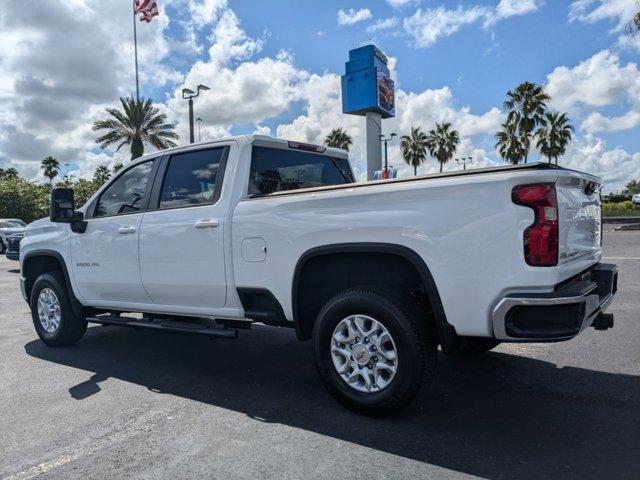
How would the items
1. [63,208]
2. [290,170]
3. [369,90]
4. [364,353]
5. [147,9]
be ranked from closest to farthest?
[364,353] < [290,170] < [63,208] < [369,90] < [147,9]

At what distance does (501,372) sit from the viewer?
4457 millimetres

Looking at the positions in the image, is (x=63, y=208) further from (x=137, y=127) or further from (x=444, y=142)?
(x=444, y=142)

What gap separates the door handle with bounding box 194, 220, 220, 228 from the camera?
13.8 ft

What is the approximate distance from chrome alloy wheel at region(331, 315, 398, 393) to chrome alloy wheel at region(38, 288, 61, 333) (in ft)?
12.0

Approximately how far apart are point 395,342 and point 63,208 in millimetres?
3623


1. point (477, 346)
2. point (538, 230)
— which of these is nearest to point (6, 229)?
point (477, 346)

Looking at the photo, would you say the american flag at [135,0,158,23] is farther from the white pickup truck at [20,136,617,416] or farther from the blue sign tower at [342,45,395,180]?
the white pickup truck at [20,136,617,416]

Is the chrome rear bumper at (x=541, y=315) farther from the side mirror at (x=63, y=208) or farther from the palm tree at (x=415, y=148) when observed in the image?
the palm tree at (x=415, y=148)

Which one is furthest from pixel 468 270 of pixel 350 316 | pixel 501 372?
pixel 501 372

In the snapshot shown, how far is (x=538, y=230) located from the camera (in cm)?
290

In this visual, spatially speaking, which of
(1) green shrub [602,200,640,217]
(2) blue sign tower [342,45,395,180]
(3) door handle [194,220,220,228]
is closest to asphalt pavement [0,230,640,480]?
(3) door handle [194,220,220,228]

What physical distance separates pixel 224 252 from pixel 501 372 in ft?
8.36

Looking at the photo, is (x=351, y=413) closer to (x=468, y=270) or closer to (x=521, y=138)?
(x=468, y=270)

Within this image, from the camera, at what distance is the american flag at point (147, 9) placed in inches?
1133
